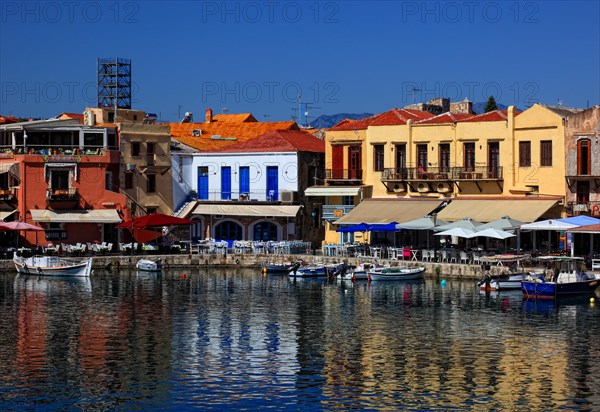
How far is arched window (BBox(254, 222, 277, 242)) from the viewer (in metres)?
74.5

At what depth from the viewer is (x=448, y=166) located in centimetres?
6962

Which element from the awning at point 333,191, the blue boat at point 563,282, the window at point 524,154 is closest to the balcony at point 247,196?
the awning at point 333,191

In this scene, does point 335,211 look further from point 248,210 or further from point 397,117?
point 397,117

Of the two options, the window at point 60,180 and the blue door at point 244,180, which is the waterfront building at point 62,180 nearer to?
the window at point 60,180

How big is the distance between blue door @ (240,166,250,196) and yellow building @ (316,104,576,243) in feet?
17.9

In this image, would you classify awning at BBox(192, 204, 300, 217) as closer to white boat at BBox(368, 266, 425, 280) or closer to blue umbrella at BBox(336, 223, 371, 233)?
blue umbrella at BBox(336, 223, 371, 233)

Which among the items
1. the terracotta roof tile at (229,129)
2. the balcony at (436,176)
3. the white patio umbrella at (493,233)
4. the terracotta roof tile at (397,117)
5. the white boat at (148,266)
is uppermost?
the terracotta roof tile at (229,129)

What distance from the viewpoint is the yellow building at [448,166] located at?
65.2 metres

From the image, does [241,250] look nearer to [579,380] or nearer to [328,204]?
[328,204]

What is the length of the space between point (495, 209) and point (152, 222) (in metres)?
20.5

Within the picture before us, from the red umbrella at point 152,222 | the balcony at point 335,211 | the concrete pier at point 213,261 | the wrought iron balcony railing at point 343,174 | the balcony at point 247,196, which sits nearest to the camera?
the concrete pier at point 213,261

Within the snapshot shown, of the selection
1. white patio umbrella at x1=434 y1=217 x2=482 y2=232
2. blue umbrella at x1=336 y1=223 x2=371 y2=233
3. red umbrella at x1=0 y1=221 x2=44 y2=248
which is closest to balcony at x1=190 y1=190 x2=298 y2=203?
blue umbrella at x1=336 y1=223 x2=371 y2=233

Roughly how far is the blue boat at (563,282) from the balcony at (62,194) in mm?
30359

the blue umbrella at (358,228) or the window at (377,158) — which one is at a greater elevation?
the window at (377,158)
